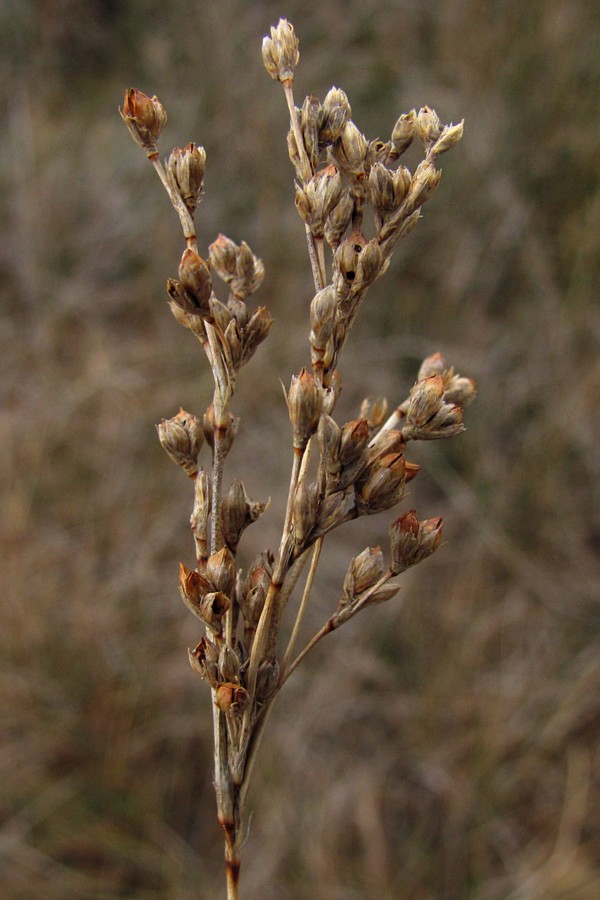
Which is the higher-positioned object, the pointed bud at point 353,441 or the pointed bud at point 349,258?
the pointed bud at point 349,258

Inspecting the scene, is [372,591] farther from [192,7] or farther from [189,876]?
[192,7]

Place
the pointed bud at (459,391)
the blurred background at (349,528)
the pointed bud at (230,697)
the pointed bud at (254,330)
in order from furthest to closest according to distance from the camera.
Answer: the blurred background at (349,528)
the pointed bud at (459,391)
the pointed bud at (254,330)
the pointed bud at (230,697)

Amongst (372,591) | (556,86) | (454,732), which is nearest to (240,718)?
(372,591)

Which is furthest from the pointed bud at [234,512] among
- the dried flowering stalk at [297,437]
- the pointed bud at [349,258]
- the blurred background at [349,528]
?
the blurred background at [349,528]

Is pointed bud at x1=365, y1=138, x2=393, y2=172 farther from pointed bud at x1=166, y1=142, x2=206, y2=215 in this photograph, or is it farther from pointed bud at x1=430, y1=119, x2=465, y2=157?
pointed bud at x1=166, y1=142, x2=206, y2=215

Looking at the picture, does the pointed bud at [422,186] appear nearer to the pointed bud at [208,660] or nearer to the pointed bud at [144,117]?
the pointed bud at [144,117]

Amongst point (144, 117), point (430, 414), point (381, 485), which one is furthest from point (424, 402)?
point (144, 117)

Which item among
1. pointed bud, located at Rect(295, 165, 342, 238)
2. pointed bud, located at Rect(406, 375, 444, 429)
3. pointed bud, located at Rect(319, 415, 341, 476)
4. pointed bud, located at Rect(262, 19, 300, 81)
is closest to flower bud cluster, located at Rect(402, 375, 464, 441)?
pointed bud, located at Rect(406, 375, 444, 429)

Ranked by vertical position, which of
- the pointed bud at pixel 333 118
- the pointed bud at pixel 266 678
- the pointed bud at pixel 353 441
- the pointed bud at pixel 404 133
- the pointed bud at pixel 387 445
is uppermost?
the pointed bud at pixel 404 133
